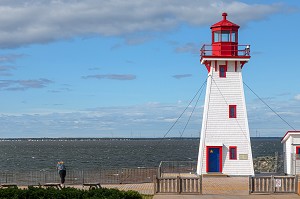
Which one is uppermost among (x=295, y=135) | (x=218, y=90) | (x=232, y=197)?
(x=218, y=90)

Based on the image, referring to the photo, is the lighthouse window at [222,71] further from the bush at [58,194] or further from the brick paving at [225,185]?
the bush at [58,194]

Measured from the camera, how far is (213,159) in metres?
38.4

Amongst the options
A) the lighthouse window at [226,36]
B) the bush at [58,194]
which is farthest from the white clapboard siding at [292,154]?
the bush at [58,194]

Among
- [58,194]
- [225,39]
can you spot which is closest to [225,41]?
[225,39]

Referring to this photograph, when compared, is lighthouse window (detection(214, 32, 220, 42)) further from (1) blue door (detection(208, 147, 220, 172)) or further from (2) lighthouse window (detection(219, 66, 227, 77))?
(1) blue door (detection(208, 147, 220, 172))

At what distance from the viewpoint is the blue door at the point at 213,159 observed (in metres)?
38.4

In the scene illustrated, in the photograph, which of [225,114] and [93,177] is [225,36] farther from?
[93,177]

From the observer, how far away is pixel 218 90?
38844 mm

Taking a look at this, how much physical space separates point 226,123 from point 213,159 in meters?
2.56

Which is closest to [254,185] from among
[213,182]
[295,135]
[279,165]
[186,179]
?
[186,179]

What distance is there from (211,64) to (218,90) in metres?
1.85

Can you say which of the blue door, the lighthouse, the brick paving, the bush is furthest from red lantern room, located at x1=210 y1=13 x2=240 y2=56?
the bush

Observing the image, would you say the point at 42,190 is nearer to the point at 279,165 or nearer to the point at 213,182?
the point at 213,182

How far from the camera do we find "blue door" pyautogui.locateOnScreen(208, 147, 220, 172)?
126 ft
